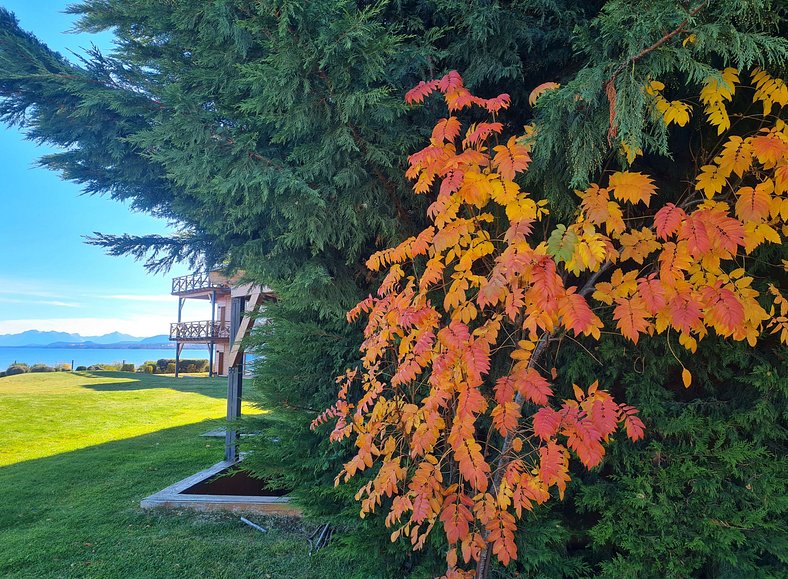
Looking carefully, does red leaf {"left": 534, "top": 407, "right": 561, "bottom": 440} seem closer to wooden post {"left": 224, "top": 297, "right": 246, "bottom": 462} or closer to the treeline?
wooden post {"left": 224, "top": 297, "right": 246, "bottom": 462}

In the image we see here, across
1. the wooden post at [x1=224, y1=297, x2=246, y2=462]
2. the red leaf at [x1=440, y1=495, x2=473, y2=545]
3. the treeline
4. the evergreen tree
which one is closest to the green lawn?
the wooden post at [x1=224, y1=297, x2=246, y2=462]

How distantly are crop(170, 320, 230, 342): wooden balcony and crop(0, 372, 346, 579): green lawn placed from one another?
827 centimetres

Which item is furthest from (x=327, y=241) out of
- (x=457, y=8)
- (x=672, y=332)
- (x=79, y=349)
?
(x=79, y=349)

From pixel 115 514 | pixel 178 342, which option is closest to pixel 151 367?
pixel 178 342

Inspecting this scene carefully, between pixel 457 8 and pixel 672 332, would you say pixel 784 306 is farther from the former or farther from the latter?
pixel 457 8

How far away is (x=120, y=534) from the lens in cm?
351

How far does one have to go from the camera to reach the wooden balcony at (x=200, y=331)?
58.1 ft

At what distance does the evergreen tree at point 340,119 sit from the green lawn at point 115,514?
0.98 meters

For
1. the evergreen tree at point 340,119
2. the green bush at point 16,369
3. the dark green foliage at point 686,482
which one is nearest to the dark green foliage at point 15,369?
the green bush at point 16,369

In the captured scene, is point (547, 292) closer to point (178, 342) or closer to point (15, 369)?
point (178, 342)

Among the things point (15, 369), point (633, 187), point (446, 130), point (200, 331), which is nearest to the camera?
point (633, 187)

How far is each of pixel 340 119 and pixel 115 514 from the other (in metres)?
4.12

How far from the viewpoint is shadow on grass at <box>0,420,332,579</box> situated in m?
2.96

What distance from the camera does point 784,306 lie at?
1.68 m
